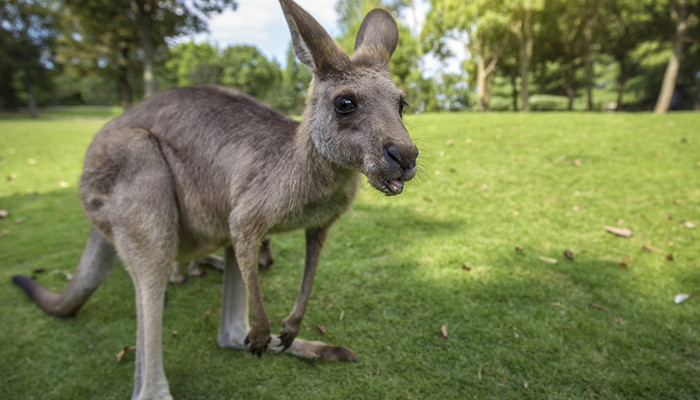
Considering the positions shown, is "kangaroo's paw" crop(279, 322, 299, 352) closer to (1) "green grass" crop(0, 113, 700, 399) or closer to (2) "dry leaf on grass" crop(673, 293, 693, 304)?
(1) "green grass" crop(0, 113, 700, 399)

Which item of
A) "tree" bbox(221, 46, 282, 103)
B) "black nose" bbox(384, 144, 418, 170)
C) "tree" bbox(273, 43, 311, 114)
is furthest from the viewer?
"tree" bbox(221, 46, 282, 103)

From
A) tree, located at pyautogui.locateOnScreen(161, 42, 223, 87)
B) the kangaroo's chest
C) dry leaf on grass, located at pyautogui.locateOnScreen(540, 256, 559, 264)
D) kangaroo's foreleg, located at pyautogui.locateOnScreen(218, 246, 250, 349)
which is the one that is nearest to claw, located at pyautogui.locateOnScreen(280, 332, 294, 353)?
kangaroo's foreleg, located at pyautogui.locateOnScreen(218, 246, 250, 349)

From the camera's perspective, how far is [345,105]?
5.65 ft

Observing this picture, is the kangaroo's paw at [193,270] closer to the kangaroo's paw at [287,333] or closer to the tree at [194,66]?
the kangaroo's paw at [287,333]

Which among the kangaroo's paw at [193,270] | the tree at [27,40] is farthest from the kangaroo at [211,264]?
the tree at [27,40]

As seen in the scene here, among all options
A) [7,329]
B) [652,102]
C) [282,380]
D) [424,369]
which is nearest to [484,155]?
[424,369]

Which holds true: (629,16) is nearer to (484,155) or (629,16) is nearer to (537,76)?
(537,76)

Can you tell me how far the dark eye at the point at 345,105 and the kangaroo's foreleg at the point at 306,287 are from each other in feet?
2.52

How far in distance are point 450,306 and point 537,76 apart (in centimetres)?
3233

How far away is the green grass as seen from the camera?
2.23m

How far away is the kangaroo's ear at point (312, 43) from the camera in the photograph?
1658mm

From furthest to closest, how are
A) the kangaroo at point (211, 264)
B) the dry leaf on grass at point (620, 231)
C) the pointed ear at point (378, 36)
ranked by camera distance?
the dry leaf on grass at point (620, 231)
the kangaroo at point (211, 264)
the pointed ear at point (378, 36)

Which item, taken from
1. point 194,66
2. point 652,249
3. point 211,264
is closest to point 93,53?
point 194,66

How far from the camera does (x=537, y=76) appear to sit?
97.6 feet
